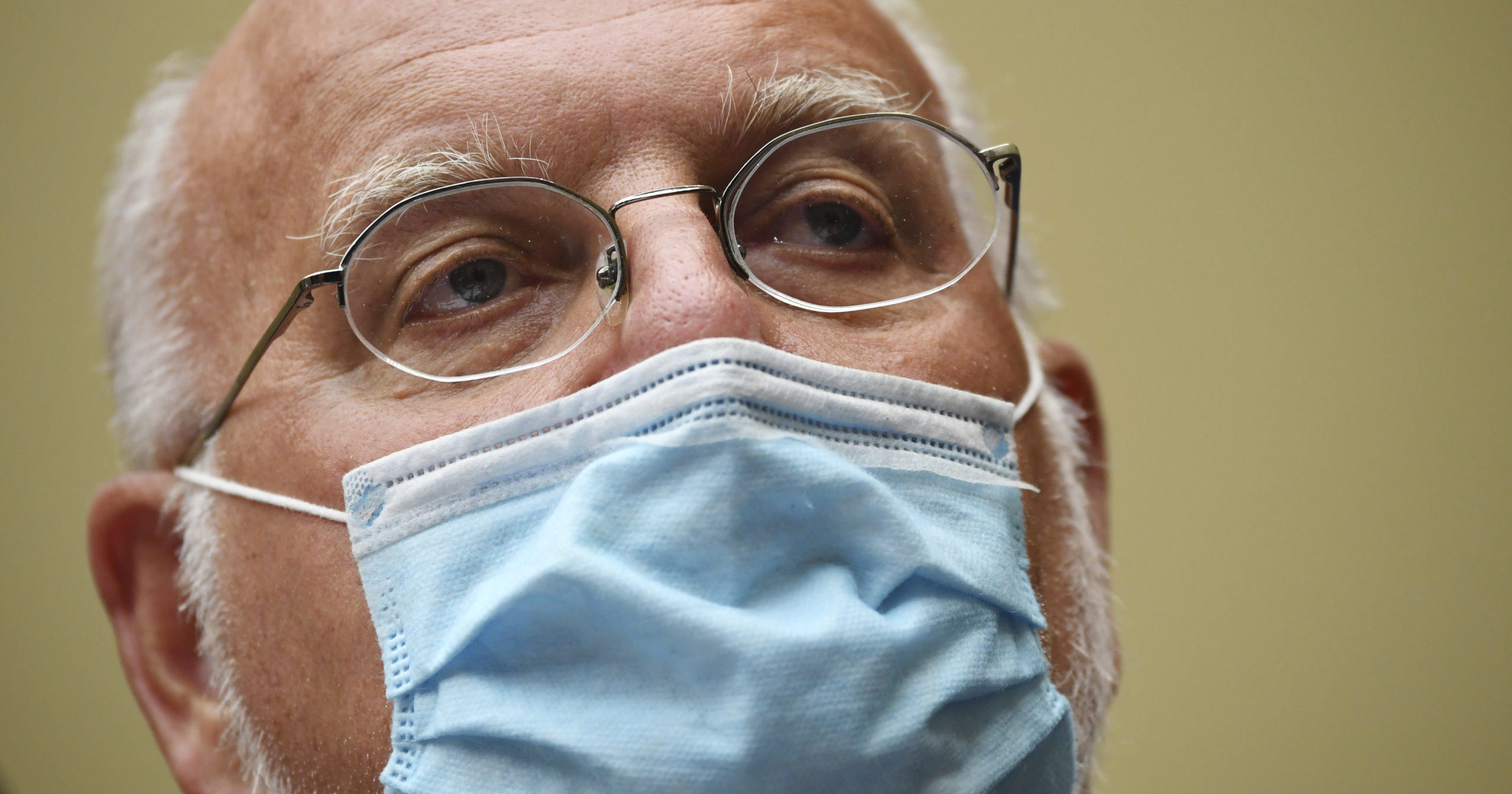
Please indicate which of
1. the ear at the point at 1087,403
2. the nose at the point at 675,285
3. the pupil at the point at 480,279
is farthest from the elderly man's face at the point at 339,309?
the ear at the point at 1087,403

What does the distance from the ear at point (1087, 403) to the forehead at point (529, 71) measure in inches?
21.2

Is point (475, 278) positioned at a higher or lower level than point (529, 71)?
lower

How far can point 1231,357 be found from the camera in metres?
2.23

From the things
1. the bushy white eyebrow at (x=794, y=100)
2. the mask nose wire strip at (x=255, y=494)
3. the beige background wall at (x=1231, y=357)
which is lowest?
the beige background wall at (x=1231, y=357)

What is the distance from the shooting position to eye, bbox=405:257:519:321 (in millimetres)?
1140

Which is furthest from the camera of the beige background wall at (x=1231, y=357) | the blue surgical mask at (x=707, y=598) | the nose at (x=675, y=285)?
the beige background wall at (x=1231, y=357)

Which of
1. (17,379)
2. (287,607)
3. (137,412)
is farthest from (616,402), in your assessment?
(17,379)

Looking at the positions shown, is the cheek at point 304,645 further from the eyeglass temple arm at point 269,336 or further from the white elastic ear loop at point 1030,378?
the white elastic ear loop at point 1030,378

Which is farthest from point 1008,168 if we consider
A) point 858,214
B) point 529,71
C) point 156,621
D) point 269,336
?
point 156,621

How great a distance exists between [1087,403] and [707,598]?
857 mm

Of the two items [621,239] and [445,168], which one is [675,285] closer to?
[621,239]

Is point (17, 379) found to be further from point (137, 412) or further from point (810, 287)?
point (810, 287)

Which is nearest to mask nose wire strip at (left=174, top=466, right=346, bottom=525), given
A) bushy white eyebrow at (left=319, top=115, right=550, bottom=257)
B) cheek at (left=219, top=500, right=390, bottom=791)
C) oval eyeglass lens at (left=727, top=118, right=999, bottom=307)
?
cheek at (left=219, top=500, right=390, bottom=791)

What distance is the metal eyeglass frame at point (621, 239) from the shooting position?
41.8 inches
